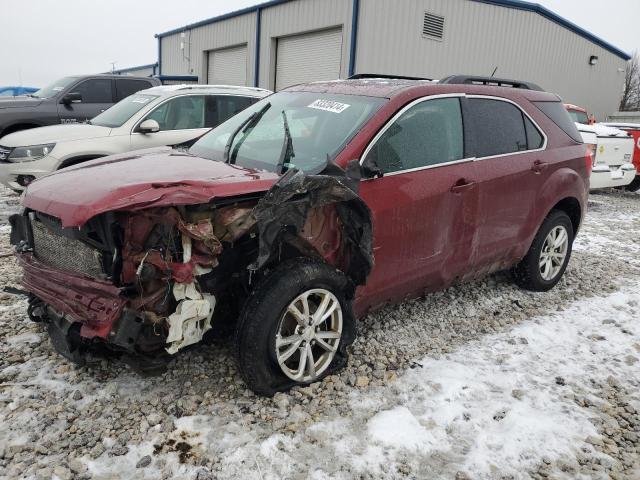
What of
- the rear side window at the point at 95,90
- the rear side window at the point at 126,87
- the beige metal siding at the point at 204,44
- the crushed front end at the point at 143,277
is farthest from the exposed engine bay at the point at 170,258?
the beige metal siding at the point at 204,44

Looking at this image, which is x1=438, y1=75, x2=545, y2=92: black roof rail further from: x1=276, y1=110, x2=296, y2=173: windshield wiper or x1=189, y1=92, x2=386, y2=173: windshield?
x1=276, y1=110, x2=296, y2=173: windshield wiper

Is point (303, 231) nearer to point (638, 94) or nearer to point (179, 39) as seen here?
point (179, 39)

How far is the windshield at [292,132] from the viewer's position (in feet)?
10.7

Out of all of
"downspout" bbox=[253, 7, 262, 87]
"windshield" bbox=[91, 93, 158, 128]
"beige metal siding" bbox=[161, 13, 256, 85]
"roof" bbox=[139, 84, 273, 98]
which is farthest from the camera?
"beige metal siding" bbox=[161, 13, 256, 85]

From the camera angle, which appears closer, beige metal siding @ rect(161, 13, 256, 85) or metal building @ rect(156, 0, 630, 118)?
metal building @ rect(156, 0, 630, 118)

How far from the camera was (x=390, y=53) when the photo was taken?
14.2m

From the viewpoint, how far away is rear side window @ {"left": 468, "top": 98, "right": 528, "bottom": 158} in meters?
3.93

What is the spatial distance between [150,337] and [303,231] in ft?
3.19

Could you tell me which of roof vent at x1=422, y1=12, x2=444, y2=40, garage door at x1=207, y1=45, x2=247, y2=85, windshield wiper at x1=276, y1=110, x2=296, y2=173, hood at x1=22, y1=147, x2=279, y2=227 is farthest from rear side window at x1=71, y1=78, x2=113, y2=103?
garage door at x1=207, y1=45, x2=247, y2=85

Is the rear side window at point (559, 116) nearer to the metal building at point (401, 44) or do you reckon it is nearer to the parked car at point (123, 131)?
the parked car at point (123, 131)

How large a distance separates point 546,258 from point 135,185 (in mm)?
3736

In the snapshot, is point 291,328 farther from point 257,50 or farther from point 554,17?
point 554,17

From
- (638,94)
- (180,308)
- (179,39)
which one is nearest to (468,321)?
(180,308)

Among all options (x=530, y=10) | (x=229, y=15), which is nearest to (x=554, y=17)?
(x=530, y=10)
